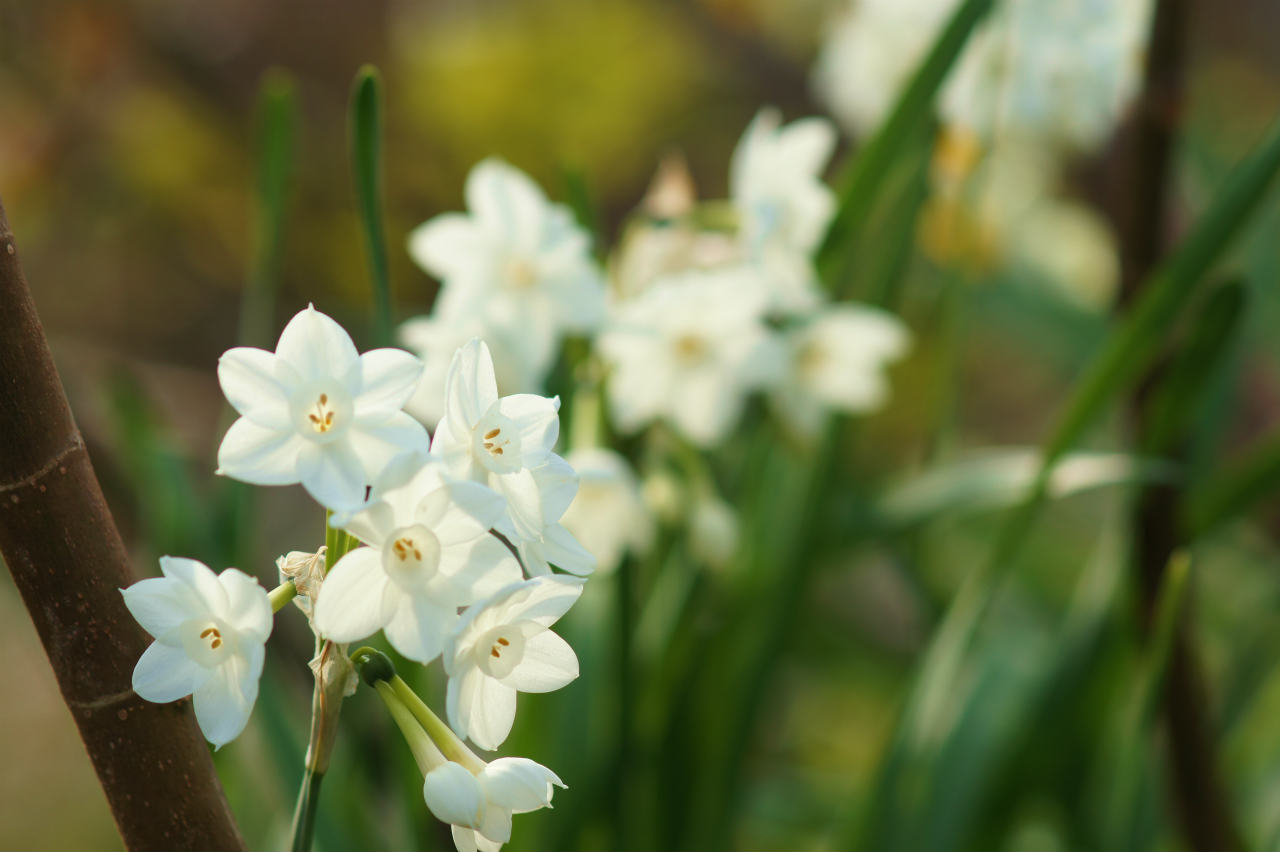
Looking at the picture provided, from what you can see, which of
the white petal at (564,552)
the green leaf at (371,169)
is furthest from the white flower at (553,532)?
the green leaf at (371,169)

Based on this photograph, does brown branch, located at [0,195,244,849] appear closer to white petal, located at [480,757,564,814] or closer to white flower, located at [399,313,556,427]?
white petal, located at [480,757,564,814]

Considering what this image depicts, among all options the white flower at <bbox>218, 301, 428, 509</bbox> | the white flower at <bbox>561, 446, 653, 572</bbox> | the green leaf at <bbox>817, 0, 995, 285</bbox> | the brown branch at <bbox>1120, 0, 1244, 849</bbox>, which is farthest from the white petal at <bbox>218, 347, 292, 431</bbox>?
the brown branch at <bbox>1120, 0, 1244, 849</bbox>

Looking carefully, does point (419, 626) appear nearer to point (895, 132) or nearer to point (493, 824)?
point (493, 824)

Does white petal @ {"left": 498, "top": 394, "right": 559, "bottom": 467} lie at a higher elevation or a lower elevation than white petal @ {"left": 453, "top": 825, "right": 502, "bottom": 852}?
higher

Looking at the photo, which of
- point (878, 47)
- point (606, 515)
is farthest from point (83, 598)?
point (878, 47)

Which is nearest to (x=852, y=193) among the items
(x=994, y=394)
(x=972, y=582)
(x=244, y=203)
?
(x=972, y=582)

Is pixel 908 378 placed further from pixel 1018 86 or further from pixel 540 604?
pixel 540 604
